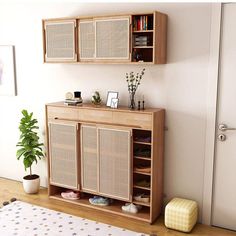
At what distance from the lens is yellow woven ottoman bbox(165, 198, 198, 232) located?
10.2 ft

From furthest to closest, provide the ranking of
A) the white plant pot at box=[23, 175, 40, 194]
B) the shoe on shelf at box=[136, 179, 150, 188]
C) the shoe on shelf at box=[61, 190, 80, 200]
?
the white plant pot at box=[23, 175, 40, 194] < the shoe on shelf at box=[61, 190, 80, 200] < the shoe on shelf at box=[136, 179, 150, 188]

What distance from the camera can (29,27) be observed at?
4098mm

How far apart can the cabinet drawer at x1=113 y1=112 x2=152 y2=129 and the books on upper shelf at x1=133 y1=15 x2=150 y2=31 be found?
0.83 meters

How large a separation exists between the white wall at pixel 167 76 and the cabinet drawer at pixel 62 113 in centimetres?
31

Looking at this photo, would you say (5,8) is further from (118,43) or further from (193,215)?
(193,215)

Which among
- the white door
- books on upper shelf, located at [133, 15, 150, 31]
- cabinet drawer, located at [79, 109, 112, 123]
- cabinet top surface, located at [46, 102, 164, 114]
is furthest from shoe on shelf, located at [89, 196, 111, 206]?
books on upper shelf, located at [133, 15, 150, 31]

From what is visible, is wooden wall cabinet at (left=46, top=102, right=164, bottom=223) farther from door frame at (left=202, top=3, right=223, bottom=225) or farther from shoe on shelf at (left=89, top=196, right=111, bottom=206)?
door frame at (left=202, top=3, right=223, bottom=225)

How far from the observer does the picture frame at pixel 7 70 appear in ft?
14.0

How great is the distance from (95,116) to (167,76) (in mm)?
845

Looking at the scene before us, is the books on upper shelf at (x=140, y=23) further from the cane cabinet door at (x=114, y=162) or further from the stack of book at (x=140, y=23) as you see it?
the cane cabinet door at (x=114, y=162)

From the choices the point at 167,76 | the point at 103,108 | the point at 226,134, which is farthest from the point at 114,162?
the point at 226,134

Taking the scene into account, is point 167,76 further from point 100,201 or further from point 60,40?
point 100,201

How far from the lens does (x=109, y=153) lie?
339cm

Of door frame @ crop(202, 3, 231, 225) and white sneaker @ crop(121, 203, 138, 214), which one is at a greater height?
door frame @ crop(202, 3, 231, 225)
